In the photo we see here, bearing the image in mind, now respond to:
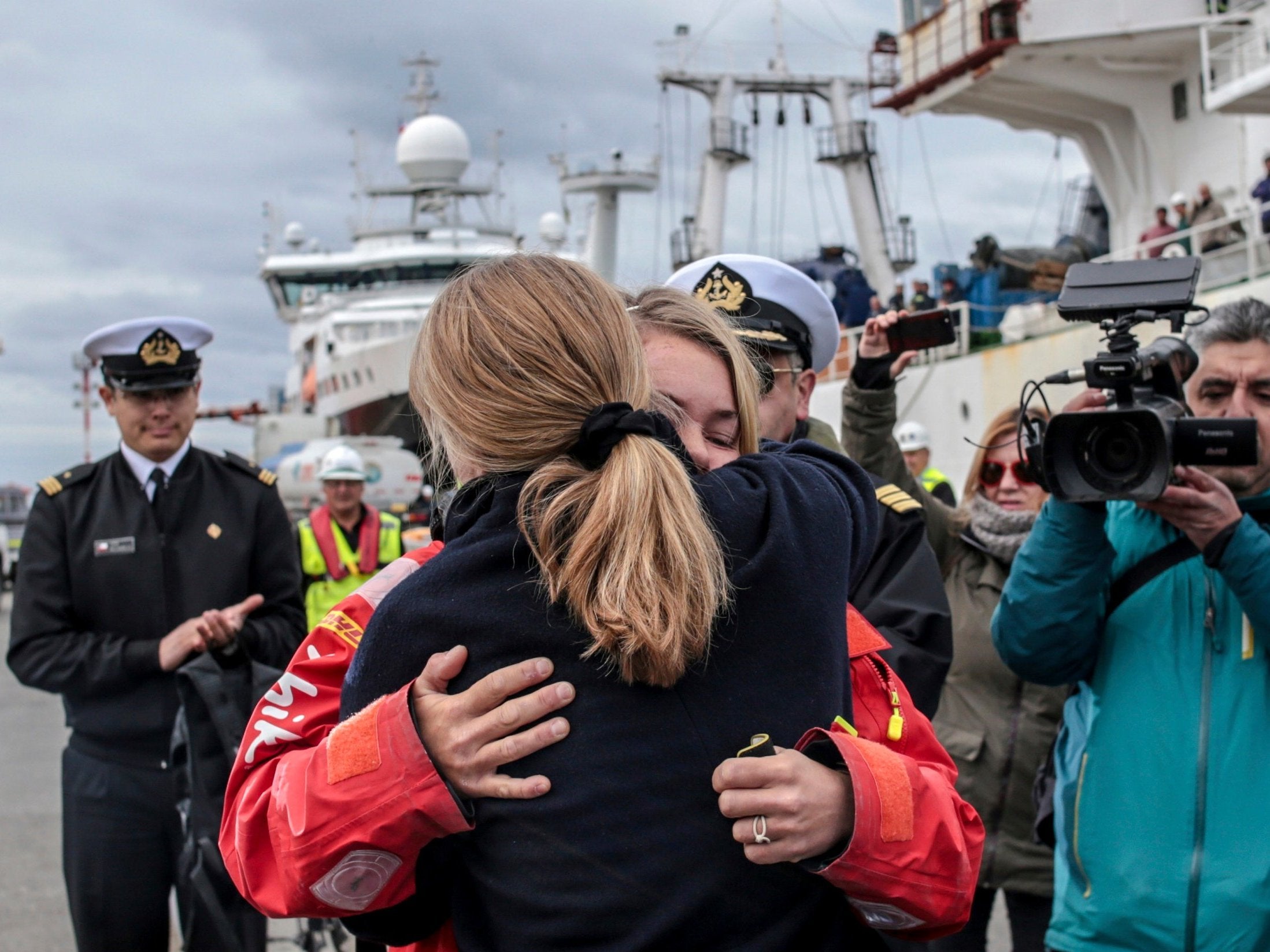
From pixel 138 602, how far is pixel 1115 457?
9.19 feet

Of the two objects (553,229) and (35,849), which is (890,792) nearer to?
(35,849)

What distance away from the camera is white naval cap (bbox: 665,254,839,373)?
255cm

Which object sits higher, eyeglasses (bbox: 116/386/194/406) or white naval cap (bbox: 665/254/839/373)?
white naval cap (bbox: 665/254/839/373)

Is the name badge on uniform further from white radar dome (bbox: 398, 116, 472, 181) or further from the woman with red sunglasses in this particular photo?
white radar dome (bbox: 398, 116, 472, 181)

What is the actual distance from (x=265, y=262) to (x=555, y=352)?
39.4 metres

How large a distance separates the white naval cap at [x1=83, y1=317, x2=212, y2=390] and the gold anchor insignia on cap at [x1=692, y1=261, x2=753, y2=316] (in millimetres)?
2056

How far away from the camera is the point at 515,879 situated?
1426 millimetres

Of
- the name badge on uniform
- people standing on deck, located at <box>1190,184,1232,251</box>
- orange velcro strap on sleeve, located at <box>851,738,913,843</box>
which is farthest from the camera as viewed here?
people standing on deck, located at <box>1190,184,1232,251</box>

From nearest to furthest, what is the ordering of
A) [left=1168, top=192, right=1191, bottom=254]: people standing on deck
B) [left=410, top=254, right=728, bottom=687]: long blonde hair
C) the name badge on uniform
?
1. [left=410, top=254, right=728, bottom=687]: long blonde hair
2. the name badge on uniform
3. [left=1168, top=192, right=1191, bottom=254]: people standing on deck

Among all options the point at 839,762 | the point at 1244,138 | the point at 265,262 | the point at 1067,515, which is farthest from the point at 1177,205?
the point at 265,262

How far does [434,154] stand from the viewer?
1505 inches

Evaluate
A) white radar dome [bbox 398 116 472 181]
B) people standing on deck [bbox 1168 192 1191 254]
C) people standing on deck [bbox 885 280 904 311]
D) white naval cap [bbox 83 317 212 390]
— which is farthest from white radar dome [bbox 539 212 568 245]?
white naval cap [bbox 83 317 212 390]

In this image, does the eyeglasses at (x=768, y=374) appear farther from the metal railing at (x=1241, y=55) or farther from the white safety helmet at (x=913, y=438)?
the metal railing at (x=1241, y=55)

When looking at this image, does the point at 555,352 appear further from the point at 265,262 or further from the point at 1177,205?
the point at 265,262
